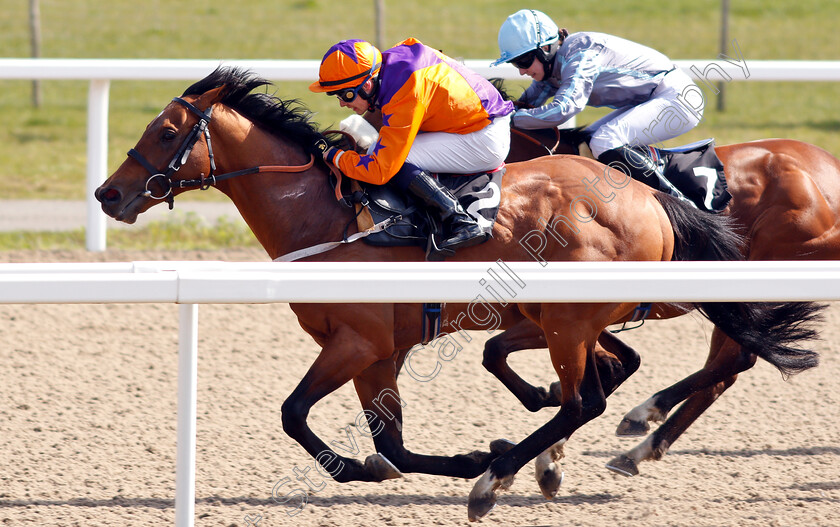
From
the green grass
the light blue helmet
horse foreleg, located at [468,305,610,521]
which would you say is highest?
the light blue helmet

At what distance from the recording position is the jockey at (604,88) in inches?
162

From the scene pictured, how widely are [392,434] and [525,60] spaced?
5.53 ft

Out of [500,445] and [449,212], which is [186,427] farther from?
[500,445]

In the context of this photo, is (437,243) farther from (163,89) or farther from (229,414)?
(163,89)

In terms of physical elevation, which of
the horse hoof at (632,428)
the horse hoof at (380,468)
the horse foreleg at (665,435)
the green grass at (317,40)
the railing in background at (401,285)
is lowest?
the green grass at (317,40)

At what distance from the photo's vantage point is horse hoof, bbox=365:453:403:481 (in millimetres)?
3418

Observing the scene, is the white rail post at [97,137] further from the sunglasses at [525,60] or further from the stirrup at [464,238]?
the stirrup at [464,238]

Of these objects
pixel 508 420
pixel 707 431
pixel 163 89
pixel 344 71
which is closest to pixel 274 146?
pixel 344 71

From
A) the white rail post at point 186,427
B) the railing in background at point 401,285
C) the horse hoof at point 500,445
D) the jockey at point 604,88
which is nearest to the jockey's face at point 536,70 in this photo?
the jockey at point 604,88

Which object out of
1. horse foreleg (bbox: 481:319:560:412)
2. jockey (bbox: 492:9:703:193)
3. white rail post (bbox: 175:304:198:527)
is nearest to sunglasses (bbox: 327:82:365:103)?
jockey (bbox: 492:9:703:193)

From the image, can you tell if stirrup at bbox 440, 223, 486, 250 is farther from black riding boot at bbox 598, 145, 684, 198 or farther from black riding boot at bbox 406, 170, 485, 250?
black riding boot at bbox 598, 145, 684, 198

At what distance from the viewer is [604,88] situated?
4.42 m

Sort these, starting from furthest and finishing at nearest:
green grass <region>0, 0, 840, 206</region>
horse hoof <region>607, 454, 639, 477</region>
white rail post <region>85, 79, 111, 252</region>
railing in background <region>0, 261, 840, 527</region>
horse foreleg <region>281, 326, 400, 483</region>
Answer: green grass <region>0, 0, 840, 206</region> < white rail post <region>85, 79, 111, 252</region> < horse hoof <region>607, 454, 639, 477</region> < horse foreleg <region>281, 326, 400, 483</region> < railing in background <region>0, 261, 840, 527</region>

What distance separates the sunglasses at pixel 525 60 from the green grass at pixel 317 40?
19.1ft
